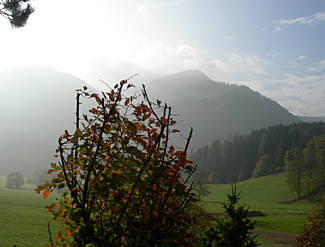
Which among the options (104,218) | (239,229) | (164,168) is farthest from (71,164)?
(239,229)

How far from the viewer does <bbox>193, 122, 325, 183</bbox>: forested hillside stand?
120 metres

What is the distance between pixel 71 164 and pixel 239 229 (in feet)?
10.7

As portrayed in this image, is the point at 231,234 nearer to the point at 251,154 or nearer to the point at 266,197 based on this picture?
the point at 266,197

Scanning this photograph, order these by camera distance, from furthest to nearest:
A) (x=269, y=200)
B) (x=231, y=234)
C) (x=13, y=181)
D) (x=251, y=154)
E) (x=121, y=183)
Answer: (x=251, y=154), (x=13, y=181), (x=269, y=200), (x=231, y=234), (x=121, y=183)

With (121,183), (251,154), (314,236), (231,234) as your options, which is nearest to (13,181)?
(251,154)

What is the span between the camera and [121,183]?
3117 mm

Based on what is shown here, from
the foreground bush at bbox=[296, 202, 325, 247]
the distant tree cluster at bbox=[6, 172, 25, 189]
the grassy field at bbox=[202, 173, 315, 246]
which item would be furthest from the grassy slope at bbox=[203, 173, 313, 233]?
the distant tree cluster at bbox=[6, 172, 25, 189]

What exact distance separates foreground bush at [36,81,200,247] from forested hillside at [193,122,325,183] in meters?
119

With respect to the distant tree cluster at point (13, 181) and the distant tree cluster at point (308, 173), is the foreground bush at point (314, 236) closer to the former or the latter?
the distant tree cluster at point (308, 173)

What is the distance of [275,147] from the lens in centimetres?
13025

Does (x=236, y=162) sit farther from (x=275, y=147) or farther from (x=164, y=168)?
(x=164, y=168)

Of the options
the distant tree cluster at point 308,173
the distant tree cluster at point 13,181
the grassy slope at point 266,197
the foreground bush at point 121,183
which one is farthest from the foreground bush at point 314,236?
the distant tree cluster at point 13,181

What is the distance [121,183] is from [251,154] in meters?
138

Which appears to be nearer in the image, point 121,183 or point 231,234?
point 121,183
